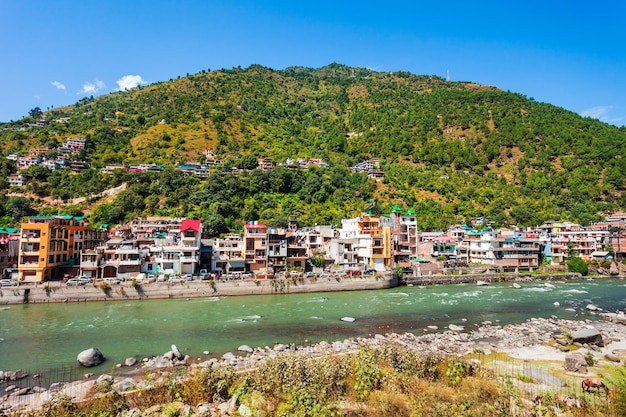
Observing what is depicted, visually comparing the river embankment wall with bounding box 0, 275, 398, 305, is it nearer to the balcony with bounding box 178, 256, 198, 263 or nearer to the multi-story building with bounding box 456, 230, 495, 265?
the balcony with bounding box 178, 256, 198, 263

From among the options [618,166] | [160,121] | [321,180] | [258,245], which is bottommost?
[258,245]

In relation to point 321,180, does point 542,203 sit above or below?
below

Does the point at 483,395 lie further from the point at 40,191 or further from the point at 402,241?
the point at 40,191

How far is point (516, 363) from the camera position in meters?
15.2

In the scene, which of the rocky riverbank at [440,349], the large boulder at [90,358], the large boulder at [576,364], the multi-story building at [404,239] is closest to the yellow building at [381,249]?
the multi-story building at [404,239]

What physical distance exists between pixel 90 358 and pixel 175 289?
17078mm

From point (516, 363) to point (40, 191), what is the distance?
89.0 meters

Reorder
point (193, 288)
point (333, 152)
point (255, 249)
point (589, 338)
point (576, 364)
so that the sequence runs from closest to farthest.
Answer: point (576, 364) → point (589, 338) → point (193, 288) → point (255, 249) → point (333, 152)

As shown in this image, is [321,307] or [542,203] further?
[542,203]

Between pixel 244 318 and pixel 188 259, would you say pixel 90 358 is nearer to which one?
pixel 244 318

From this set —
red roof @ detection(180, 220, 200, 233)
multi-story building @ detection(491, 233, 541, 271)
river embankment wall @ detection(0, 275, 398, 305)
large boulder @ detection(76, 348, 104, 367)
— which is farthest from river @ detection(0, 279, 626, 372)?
multi-story building @ detection(491, 233, 541, 271)

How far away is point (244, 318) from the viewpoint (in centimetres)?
2617

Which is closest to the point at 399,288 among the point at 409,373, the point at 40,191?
the point at 409,373

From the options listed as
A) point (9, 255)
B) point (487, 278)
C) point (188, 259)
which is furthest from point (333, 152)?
point (9, 255)
